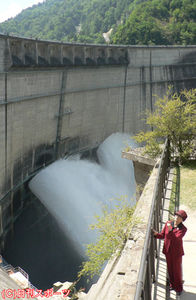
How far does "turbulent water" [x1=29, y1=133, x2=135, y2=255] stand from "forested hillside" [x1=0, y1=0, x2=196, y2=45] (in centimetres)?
697

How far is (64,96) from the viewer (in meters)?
17.9

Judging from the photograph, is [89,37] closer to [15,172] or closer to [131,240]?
[15,172]

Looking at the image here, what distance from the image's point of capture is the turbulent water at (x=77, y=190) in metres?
16.0

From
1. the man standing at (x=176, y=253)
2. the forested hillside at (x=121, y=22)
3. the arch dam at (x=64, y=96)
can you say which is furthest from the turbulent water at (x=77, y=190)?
the man standing at (x=176, y=253)

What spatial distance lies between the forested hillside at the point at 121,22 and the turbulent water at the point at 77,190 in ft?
22.9

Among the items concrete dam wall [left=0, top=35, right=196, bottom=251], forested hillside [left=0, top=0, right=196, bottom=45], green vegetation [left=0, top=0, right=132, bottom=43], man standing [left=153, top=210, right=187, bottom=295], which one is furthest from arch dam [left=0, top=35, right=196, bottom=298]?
green vegetation [left=0, top=0, right=132, bottom=43]

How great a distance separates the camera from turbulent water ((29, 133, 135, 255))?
Result: 1602 cm

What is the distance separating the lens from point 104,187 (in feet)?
63.7

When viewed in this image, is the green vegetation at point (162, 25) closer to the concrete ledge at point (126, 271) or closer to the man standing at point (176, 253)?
the concrete ledge at point (126, 271)

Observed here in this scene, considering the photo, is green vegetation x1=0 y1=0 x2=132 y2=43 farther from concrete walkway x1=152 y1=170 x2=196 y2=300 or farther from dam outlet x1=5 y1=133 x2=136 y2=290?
concrete walkway x1=152 y1=170 x2=196 y2=300

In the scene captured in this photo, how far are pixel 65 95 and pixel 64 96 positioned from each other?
0.10 meters

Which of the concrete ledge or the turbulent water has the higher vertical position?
the concrete ledge

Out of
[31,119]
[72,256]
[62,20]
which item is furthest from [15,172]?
[62,20]

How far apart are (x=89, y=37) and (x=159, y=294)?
324ft
